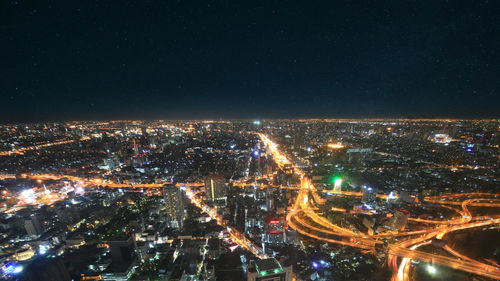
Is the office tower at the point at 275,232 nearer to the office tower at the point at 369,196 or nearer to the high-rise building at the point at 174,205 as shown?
the high-rise building at the point at 174,205

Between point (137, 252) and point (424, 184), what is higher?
point (424, 184)

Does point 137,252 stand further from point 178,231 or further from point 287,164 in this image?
point 287,164

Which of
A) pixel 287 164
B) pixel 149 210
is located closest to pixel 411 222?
pixel 287 164

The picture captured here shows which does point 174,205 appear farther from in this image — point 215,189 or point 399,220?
point 399,220

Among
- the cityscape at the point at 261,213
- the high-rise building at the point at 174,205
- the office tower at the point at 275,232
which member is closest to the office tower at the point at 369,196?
the cityscape at the point at 261,213

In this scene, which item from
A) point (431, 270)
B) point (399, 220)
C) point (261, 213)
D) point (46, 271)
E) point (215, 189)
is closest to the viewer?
point (46, 271)

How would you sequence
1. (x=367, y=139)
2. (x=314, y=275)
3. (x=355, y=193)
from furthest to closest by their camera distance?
1. (x=367, y=139)
2. (x=355, y=193)
3. (x=314, y=275)

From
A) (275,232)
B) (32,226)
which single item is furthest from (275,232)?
(32,226)
